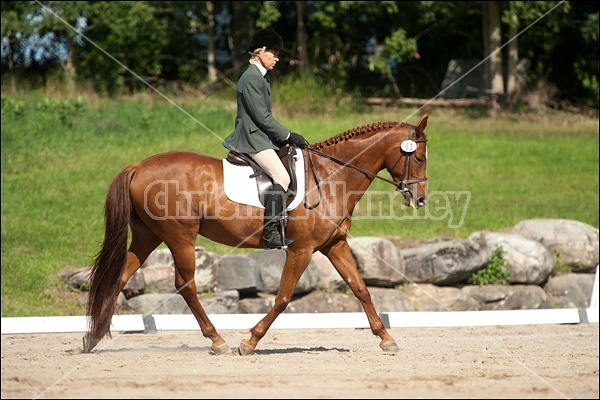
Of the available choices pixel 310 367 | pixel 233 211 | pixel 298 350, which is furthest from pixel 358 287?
pixel 310 367

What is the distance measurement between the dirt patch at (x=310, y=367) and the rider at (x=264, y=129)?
46.6 inches

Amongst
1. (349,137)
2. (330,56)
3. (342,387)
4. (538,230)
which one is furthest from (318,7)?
(342,387)

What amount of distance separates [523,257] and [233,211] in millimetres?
5657

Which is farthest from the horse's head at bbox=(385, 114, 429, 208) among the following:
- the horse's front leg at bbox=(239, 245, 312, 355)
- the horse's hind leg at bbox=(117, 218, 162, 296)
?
the horse's hind leg at bbox=(117, 218, 162, 296)

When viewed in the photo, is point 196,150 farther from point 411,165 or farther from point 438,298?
point 411,165

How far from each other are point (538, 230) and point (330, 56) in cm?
963

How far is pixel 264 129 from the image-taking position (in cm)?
707

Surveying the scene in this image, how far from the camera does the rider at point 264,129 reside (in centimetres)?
704

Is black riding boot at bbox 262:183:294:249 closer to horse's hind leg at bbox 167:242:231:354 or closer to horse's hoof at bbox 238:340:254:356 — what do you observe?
horse's hind leg at bbox 167:242:231:354

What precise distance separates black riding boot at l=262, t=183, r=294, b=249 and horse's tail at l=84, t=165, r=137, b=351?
1193 mm

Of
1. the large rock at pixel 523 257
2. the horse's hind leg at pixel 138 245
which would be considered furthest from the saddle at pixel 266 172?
the large rock at pixel 523 257

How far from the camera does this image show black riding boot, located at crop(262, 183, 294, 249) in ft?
23.2

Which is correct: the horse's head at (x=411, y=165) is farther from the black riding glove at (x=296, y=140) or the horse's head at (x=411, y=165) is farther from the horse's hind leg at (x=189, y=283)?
the horse's hind leg at (x=189, y=283)

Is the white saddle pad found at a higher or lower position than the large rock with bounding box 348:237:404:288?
higher
